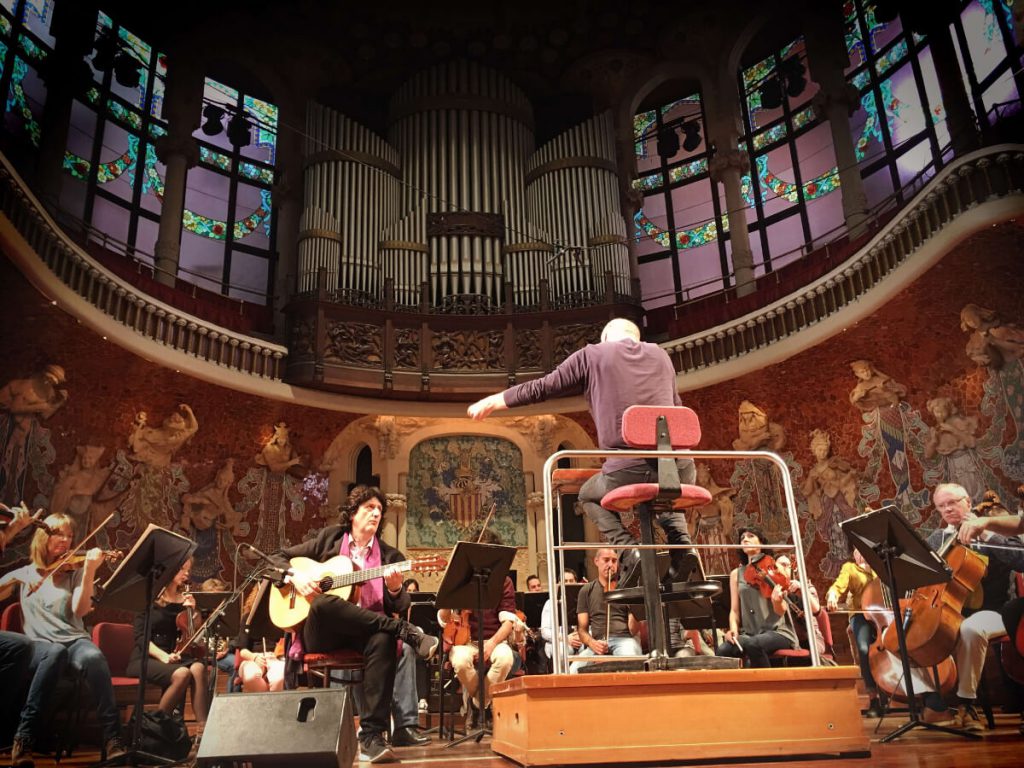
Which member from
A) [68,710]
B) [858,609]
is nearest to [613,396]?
[68,710]

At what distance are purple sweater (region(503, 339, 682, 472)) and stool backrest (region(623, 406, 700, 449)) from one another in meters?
0.18

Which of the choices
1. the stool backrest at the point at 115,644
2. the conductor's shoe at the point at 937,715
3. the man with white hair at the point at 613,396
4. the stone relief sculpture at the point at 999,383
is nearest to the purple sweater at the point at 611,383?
the man with white hair at the point at 613,396

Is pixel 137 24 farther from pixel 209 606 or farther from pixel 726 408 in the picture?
pixel 726 408

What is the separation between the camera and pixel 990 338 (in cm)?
788

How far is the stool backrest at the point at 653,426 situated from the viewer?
3.14 m

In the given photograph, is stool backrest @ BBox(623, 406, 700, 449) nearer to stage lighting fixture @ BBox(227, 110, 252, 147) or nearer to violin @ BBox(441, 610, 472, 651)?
violin @ BBox(441, 610, 472, 651)

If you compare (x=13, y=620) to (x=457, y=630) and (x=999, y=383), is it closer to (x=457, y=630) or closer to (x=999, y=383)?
(x=457, y=630)

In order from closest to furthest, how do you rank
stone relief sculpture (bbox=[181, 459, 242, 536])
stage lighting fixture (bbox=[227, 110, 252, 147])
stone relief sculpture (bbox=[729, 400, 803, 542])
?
1. stone relief sculpture (bbox=[181, 459, 242, 536])
2. stone relief sculpture (bbox=[729, 400, 803, 542])
3. stage lighting fixture (bbox=[227, 110, 252, 147])

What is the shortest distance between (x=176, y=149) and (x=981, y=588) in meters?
10.4

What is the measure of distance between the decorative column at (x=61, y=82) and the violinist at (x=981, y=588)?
9182 millimetres

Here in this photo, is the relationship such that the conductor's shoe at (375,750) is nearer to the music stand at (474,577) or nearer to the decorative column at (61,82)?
the music stand at (474,577)

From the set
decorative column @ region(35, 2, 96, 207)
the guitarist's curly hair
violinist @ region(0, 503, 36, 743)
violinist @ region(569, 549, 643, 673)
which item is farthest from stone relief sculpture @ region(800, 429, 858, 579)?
decorative column @ region(35, 2, 96, 207)

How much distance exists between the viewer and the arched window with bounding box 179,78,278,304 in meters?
11.4

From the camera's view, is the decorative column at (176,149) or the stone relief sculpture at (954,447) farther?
the decorative column at (176,149)
